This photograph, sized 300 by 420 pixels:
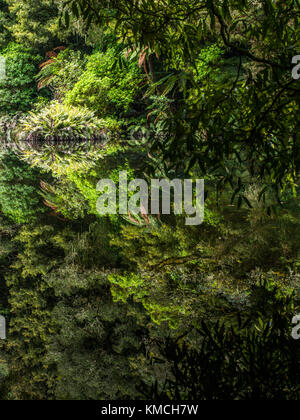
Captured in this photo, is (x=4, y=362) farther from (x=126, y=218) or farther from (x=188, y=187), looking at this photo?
(x=188, y=187)

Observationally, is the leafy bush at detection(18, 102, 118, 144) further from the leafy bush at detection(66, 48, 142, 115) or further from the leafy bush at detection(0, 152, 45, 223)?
the leafy bush at detection(0, 152, 45, 223)

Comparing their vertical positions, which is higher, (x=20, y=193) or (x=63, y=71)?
(x=63, y=71)

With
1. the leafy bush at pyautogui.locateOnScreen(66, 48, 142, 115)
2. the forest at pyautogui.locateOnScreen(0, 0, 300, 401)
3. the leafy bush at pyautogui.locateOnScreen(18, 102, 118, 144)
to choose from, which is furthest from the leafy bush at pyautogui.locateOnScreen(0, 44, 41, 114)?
the forest at pyautogui.locateOnScreen(0, 0, 300, 401)

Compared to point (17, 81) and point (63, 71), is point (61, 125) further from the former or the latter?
point (17, 81)

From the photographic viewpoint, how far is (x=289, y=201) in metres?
4.73

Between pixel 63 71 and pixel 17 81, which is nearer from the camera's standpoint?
pixel 63 71

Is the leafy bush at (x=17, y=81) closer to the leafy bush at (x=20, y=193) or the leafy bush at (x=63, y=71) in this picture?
the leafy bush at (x=63, y=71)

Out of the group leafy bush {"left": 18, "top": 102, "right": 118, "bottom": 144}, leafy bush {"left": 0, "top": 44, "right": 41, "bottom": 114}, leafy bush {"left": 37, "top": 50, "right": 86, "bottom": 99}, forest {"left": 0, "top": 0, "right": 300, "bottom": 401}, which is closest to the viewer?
forest {"left": 0, "top": 0, "right": 300, "bottom": 401}

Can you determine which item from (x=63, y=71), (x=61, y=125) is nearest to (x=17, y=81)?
(x=63, y=71)

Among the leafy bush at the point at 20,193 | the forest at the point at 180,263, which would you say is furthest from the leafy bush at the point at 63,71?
the forest at the point at 180,263

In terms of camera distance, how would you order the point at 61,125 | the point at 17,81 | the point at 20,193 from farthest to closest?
the point at 17,81 < the point at 61,125 < the point at 20,193

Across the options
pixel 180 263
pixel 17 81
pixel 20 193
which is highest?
pixel 17 81

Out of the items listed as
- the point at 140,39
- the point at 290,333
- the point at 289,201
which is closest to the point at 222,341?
the point at 290,333

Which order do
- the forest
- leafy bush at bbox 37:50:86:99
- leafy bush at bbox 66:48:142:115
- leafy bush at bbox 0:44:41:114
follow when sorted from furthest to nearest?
leafy bush at bbox 0:44:41:114 < leafy bush at bbox 37:50:86:99 < leafy bush at bbox 66:48:142:115 < the forest
